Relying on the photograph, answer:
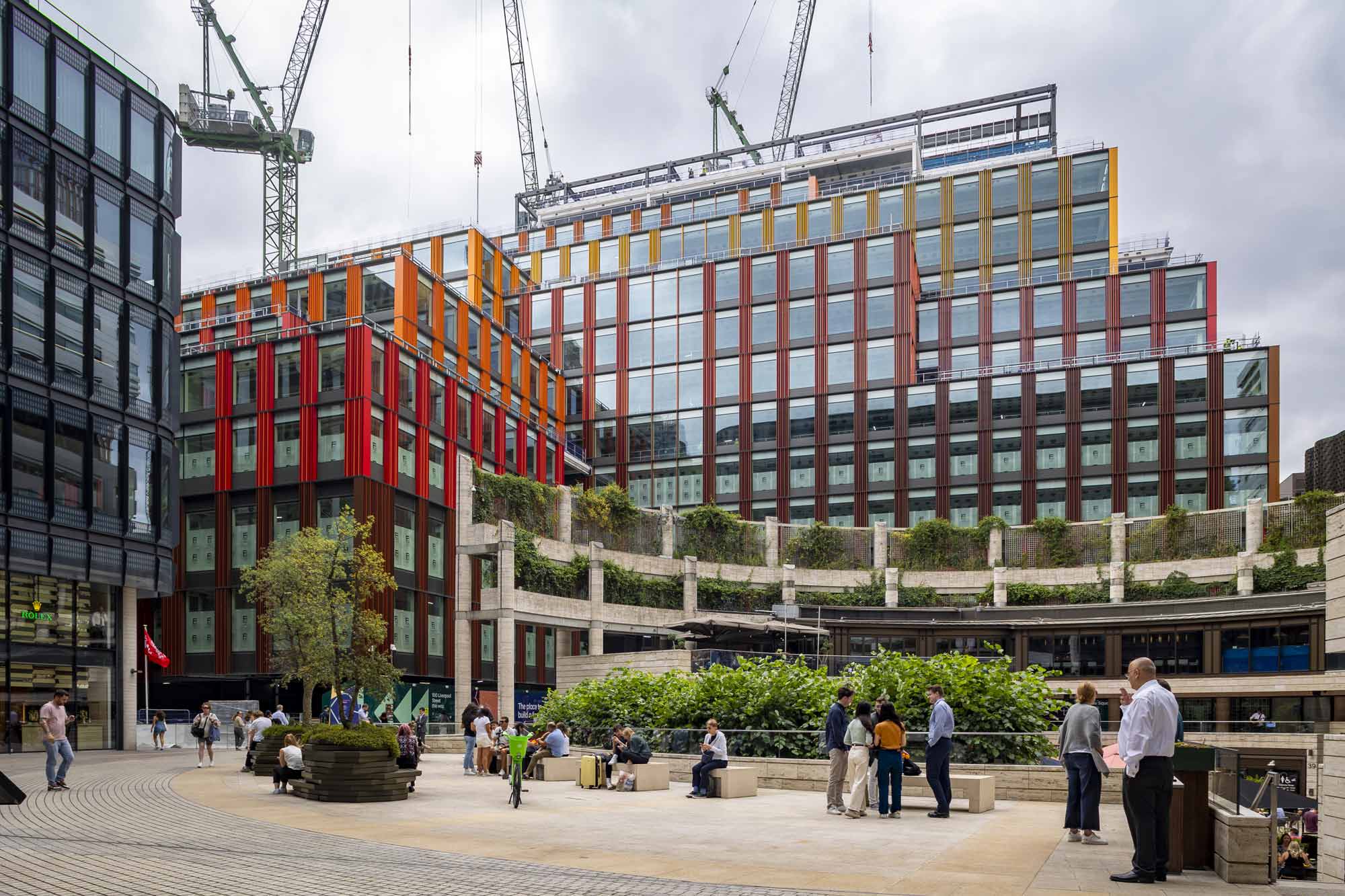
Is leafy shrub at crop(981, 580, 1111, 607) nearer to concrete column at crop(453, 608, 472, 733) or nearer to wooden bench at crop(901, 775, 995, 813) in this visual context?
concrete column at crop(453, 608, 472, 733)

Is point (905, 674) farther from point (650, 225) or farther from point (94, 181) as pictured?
point (650, 225)

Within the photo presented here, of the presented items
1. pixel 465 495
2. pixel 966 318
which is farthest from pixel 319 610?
pixel 966 318

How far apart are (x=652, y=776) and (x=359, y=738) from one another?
5.71m

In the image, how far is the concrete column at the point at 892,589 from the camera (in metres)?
65.0

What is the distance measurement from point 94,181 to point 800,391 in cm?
5278

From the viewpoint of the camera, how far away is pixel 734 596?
2472 inches

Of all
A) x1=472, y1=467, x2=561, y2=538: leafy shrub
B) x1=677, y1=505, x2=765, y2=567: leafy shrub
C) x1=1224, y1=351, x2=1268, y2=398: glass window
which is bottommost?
x1=677, y1=505, x2=765, y2=567: leafy shrub

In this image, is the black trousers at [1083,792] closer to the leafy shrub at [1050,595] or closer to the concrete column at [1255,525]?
the concrete column at [1255,525]

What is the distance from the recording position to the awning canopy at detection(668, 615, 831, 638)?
47.5 m

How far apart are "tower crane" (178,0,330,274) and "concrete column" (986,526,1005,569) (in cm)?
6390

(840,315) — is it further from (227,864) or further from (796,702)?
(227,864)

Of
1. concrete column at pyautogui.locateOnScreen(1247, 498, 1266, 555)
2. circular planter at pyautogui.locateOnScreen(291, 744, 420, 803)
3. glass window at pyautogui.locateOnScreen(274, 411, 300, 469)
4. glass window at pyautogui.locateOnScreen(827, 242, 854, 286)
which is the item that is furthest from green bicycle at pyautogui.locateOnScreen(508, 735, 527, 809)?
glass window at pyautogui.locateOnScreen(827, 242, 854, 286)

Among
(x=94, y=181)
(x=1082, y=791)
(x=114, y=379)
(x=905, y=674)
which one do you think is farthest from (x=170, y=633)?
(x=1082, y=791)

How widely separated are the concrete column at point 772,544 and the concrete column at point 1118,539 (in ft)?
55.5
